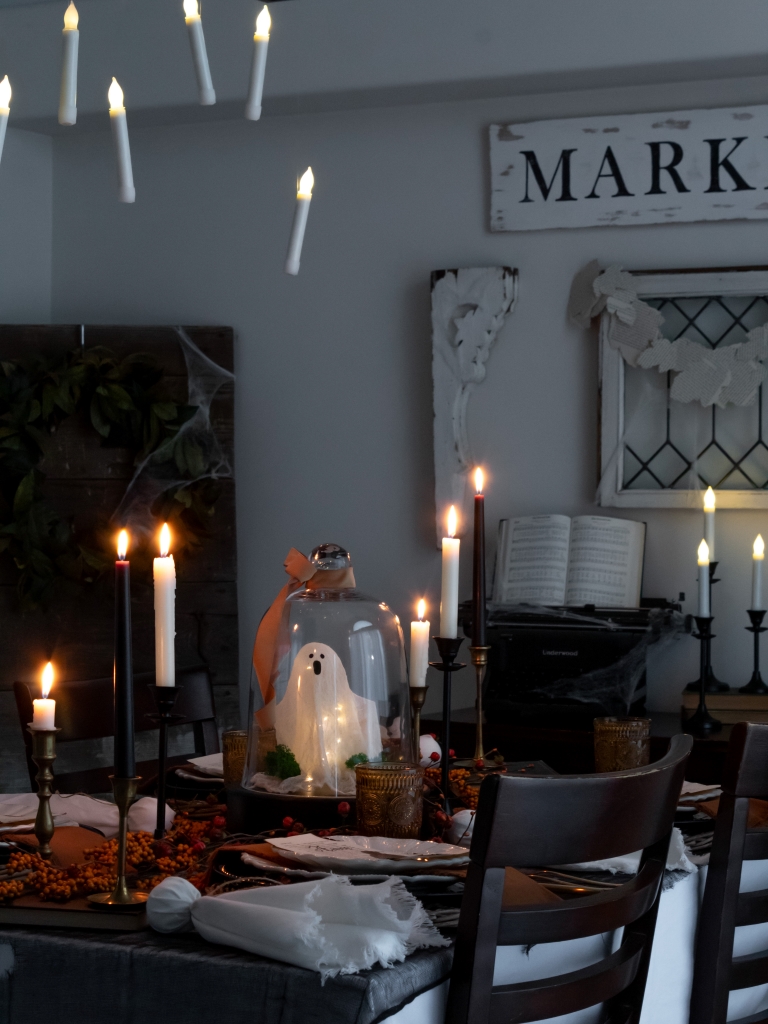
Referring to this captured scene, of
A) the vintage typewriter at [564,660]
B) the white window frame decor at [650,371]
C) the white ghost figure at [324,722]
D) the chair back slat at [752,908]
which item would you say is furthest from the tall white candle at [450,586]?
the white window frame decor at [650,371]

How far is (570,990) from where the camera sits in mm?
1141

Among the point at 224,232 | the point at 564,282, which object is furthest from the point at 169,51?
the point at 564,282

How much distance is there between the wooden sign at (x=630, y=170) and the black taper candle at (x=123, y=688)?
93.0 inches

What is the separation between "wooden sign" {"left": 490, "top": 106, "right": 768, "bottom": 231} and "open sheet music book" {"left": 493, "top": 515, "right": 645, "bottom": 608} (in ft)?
2.84

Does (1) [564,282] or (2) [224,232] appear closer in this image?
(1) [564,282]

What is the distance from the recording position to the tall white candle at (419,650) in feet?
5.74

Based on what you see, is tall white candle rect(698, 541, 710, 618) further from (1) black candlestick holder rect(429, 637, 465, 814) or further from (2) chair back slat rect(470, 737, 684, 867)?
(2) chair back slat rect(470, 737, 684, 867)

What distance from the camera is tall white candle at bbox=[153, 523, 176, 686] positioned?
1.37 m

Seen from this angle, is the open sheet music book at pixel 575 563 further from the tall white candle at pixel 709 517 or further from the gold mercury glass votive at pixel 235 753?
the gold mercury glass votive at pixel 235 753

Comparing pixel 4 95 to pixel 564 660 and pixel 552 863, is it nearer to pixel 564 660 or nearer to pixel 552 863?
pixel 552 863

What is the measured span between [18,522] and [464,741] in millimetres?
1426

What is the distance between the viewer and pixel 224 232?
3.66 metres

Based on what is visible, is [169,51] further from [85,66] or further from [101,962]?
[101,962]

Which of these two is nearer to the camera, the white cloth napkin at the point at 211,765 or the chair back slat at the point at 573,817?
the chair back slat at the point at 573,817
